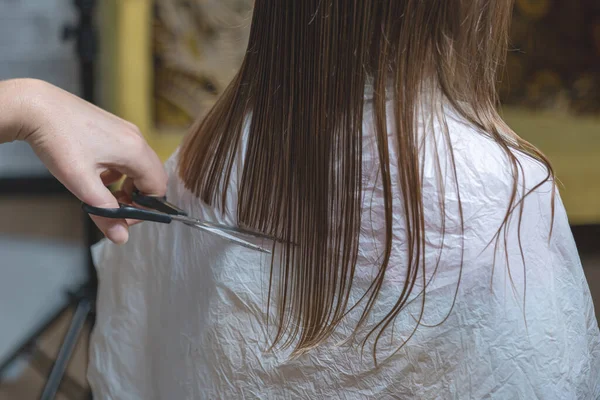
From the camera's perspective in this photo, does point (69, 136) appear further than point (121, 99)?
No

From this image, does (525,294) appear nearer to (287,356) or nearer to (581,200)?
(287,356)

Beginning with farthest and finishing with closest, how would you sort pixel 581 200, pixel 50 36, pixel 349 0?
pixel 581 200 < pixel 50 36 < pixel 349 0

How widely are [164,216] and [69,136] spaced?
129mm

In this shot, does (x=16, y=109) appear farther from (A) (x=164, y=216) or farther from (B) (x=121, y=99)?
(B) (x=121, y=99)

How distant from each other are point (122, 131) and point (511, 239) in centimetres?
44

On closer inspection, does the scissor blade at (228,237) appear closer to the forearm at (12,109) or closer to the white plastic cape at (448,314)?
the white plastic cape at (448,314)

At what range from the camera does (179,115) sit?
168 cm

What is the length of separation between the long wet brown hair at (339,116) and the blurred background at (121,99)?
801mm

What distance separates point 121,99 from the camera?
159 centimetres

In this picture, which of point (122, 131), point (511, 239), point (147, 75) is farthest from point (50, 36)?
point (511, 239)

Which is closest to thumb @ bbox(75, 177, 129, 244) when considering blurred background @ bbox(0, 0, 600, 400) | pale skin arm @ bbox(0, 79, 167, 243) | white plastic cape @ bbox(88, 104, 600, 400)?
pale skin arm @ bbox(0, 79, 167, 243)

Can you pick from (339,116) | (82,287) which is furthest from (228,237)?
(82,287)

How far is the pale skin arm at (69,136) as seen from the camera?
22.8 inches

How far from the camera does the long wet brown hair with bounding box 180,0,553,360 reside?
0.58 m
